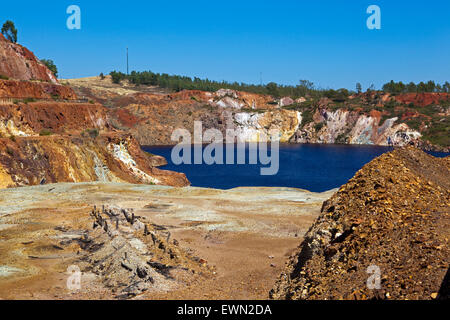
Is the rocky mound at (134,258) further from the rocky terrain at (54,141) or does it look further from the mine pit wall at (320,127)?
the mine pit wall at (320,127)

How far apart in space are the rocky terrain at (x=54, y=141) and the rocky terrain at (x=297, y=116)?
58856mm

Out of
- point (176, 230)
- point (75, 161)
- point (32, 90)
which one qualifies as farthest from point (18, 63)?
point (176, 230)

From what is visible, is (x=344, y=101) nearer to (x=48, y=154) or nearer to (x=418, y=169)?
(x=48, y=154)

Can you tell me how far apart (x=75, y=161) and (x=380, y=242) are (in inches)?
1632

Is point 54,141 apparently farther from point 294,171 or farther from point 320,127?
point 320,127

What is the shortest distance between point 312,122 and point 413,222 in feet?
447

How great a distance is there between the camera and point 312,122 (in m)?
149

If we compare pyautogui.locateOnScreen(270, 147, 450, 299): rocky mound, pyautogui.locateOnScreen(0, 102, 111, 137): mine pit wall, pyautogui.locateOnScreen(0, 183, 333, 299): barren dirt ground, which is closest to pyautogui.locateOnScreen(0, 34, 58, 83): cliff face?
pyautogui.locateOnScreen(0, 102, 111, 137): mine pit wall

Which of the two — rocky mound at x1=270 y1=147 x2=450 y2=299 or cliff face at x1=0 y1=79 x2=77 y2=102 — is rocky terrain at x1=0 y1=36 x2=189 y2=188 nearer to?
cliff face at x1=0 y1=79 x2=77 y2=102

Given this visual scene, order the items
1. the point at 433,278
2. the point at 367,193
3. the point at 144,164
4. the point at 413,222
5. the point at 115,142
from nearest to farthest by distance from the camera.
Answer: the point at 433,278
the point at 413,222
the point at 367,193
the point at 115,142
the point at 144,164

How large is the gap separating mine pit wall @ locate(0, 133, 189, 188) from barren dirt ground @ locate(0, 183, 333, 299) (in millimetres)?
5497

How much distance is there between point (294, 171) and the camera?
82062 millimetres

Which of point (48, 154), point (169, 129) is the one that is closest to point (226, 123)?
point (169, 129)

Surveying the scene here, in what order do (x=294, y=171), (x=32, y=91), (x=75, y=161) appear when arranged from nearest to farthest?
(x=75, y=161) → (x=32, y=91) → (x=294, y=171)
